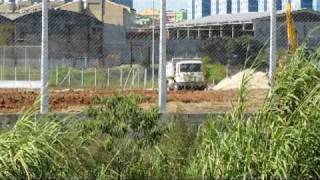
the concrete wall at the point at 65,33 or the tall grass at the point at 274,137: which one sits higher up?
the concrete wall at the point at 65,33

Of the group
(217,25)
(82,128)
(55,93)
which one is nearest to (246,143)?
(82,128)

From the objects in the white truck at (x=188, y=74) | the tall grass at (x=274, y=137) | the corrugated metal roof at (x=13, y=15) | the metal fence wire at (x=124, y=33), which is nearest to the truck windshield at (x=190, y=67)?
Result: the white truck at (x=188, y=74)

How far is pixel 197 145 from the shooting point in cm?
665

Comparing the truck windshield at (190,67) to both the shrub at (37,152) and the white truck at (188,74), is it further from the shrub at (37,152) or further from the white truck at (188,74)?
the shrub at (37,152)

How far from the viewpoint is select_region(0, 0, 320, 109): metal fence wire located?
13.1m

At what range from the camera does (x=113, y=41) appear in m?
16.4

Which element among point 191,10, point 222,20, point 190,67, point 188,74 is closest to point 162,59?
point 222,20

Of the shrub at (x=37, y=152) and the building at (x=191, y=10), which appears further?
the building at (x=191, y=10)

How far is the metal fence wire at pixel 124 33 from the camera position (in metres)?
13.1

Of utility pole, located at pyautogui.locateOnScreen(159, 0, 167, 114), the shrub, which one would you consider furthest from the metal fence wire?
the shrub

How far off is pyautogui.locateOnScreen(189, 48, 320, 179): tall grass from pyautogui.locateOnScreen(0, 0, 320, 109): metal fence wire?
4.23m

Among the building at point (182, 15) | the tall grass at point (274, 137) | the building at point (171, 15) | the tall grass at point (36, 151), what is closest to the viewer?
the tall grass at point (36, 151)

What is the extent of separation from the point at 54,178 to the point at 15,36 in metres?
10.2

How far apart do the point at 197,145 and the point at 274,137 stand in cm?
77
